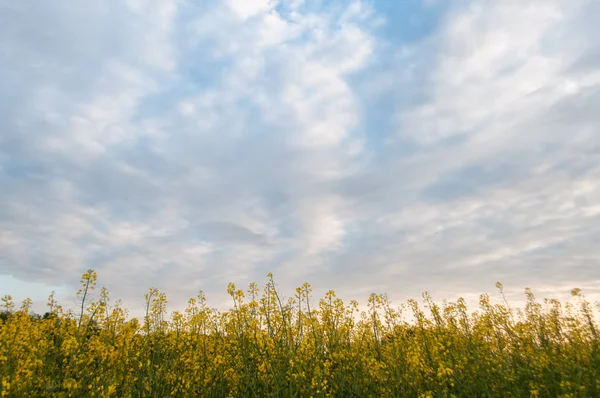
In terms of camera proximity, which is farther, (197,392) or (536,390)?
(197,392)

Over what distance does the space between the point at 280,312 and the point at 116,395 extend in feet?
12.2

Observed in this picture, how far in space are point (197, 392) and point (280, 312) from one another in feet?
8.06

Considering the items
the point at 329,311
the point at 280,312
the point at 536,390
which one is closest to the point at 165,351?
the point at 280,312

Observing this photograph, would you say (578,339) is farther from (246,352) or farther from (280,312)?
(246,352)

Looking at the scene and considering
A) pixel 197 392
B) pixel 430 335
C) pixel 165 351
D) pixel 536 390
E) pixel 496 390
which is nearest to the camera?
pixel 536 390

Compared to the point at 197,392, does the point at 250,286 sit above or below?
above

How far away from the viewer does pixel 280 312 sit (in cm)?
883

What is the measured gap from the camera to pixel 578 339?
29.7 feet

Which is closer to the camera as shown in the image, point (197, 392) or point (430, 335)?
point (197, 392)

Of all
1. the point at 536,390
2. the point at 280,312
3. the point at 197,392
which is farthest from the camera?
the point at 280,312

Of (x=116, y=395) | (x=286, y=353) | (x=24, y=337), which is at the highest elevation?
(x=24, y=337)

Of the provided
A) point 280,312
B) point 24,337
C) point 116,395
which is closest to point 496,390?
point 280,312

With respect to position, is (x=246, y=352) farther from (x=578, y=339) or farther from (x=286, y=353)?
(x=578, y=339)

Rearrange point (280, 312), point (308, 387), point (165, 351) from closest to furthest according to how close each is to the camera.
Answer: point (308, 387)
point (280, 312)
point (165, 351)
